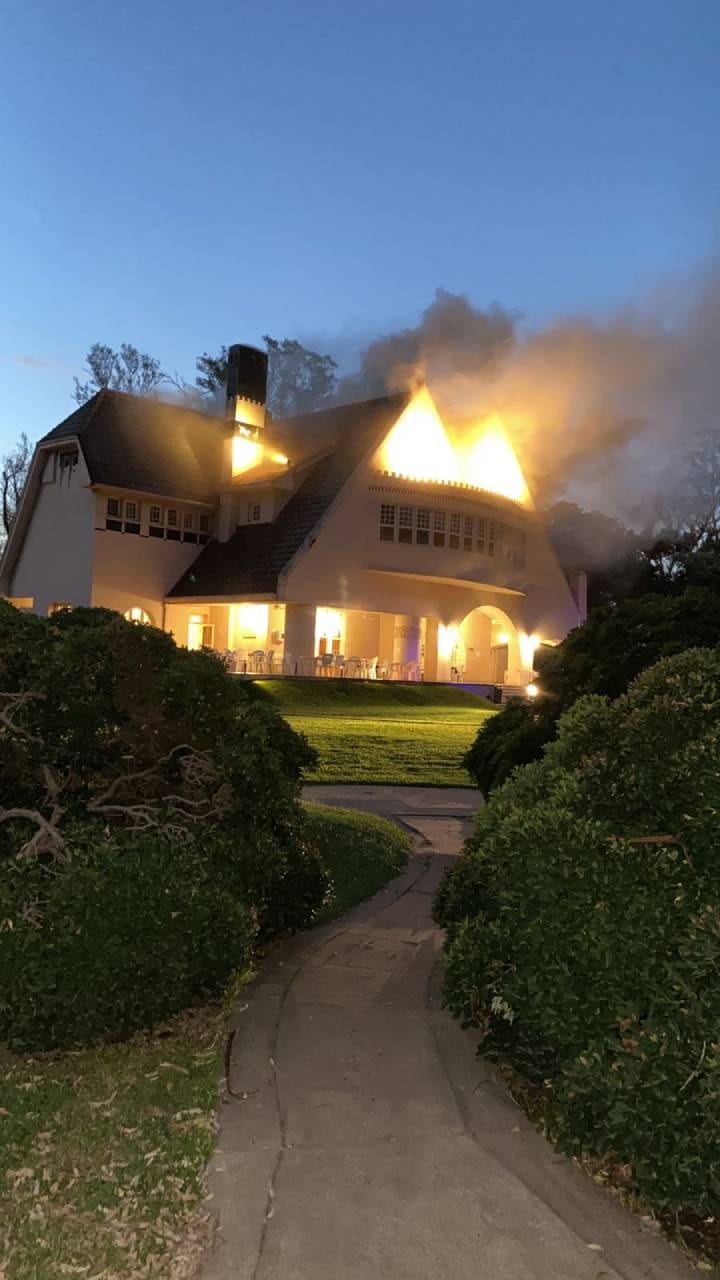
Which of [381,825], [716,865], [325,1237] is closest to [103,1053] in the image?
[325,1237]

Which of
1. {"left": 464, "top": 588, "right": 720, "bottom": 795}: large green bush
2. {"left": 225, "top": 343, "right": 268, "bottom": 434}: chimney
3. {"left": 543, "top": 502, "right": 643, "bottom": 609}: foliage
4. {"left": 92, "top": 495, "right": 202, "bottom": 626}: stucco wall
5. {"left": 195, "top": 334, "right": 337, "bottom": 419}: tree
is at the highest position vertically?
{"left": 195, "top": 334, "right": 337, "bottom": 419}: tree

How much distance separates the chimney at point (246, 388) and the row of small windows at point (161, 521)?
3462 mm

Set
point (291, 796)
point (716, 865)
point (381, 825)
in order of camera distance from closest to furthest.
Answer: point (716, 865) < point (291, 796) < point (381, 825)

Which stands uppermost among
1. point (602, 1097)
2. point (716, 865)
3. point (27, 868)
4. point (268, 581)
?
point (268, 581)

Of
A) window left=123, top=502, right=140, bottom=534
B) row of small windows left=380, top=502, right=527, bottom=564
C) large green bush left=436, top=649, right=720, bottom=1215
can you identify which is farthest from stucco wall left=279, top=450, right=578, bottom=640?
large green bush left=436, top=649, right=720, bottom=1215

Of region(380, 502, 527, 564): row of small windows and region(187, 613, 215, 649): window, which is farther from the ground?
region(380, 502, 527, 564): row of small windows

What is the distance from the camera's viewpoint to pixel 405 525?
32.2 metres

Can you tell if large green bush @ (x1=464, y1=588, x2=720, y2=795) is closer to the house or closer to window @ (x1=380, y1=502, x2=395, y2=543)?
the house

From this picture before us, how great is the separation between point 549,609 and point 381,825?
1079 inches

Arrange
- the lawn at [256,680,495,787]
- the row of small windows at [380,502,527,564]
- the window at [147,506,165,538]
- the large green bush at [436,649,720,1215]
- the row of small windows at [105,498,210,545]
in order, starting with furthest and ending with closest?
the window at [147,506,165,538], the row of small windows at [380,502,527,564], the row of small windows at [105,498,210,545], the lawn at [256,680,495,787], the large green bush at [436,649,720,1215]

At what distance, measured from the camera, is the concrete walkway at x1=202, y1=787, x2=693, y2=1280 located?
3059mm

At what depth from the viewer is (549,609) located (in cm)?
3697

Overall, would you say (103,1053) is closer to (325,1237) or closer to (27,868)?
(27,868)

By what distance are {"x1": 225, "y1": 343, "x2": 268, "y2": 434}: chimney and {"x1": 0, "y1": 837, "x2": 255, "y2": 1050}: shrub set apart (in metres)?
29.1
